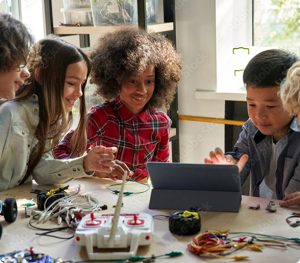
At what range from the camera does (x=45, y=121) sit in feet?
5.10

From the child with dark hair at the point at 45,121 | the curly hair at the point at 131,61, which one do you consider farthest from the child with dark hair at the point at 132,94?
the child with dark hair at the point at 45,121

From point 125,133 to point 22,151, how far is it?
510 millimetres

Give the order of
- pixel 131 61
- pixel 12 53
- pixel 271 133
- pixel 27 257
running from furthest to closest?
pixel 131 61 → pixel 271 133 → pixel 12 53 → pixel 27 257

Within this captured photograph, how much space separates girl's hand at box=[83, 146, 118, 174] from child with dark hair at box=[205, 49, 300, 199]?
11.0 inches

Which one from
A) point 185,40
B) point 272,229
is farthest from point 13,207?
point 185,40

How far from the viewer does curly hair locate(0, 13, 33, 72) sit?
1422 mm

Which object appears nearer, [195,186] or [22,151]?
[195,186]

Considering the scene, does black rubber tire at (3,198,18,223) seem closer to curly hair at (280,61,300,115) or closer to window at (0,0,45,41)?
curly hair at (280,61,300,115)

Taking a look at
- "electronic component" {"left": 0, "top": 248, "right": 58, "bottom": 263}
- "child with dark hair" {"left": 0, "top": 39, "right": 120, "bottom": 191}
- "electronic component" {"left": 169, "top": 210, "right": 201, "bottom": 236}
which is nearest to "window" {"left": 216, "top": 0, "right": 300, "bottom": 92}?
"child with dark hair" {"left": 0, "top": 39, "right": 120, "bottom": 191}

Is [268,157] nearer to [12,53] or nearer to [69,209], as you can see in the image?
[69,209]

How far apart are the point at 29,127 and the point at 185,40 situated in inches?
49.7

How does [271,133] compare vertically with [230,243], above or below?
above

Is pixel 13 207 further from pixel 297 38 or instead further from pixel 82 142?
pixel 297 38

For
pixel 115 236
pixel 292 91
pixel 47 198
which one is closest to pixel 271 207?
pixel 292 91
